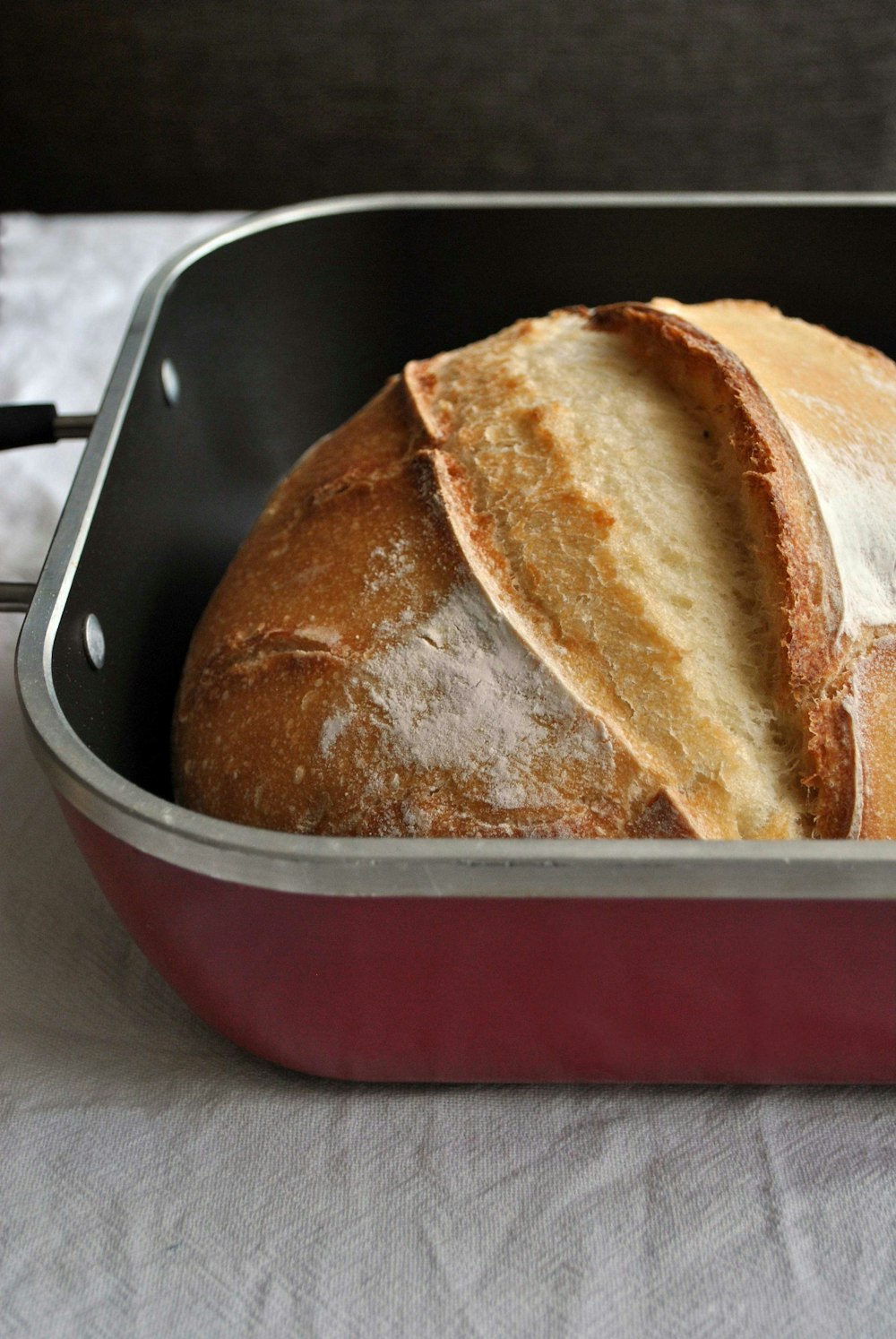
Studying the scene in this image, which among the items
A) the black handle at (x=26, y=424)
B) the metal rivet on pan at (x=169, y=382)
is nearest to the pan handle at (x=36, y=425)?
the black handle at (x=26, y=424)

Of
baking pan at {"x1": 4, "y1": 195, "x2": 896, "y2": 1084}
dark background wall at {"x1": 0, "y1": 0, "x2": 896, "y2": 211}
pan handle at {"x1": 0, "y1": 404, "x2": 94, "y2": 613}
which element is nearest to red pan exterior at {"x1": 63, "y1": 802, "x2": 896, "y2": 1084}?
baking pan at {"x1": 4, "y1": 195, "x2": 896, "y2": 1084}

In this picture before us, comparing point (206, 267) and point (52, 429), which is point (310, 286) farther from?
point (52, 429)

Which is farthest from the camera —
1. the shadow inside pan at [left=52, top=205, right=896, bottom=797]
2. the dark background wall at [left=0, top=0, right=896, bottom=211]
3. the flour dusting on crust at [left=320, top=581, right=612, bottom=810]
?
the dark background wall at [left=0, top=0, right=896, bottom=211]

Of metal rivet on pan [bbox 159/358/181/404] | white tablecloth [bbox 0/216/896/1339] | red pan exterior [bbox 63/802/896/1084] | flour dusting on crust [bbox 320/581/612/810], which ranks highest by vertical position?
metal rivet on pan [bbox 159/358/181/404]

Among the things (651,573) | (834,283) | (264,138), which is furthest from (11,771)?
(264,138)

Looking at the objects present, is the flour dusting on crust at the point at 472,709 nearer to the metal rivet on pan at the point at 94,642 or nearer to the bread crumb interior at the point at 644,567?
the bread crumb interior at the point at 644,567

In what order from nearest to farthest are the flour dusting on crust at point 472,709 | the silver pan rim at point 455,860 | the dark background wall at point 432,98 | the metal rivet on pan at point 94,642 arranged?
1. the silver pan rim at point 455,860
2. the flour dusting on crust at point 472,709
3. the metal rivet on pan at point 94,642
4. the dark background wall at point 432,98

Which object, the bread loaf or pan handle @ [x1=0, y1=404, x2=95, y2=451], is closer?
the bread loaf

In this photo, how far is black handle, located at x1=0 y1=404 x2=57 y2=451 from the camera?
2.93 ft

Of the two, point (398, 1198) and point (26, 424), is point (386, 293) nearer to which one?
point (26, 424)

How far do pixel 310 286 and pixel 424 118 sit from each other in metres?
1.07

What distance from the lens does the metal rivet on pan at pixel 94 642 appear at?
74cm

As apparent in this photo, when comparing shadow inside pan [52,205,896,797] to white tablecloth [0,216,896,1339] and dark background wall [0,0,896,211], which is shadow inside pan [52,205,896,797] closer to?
white tablecloth [0,216,896,1339]

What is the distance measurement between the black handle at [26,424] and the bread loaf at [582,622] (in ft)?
0.64
